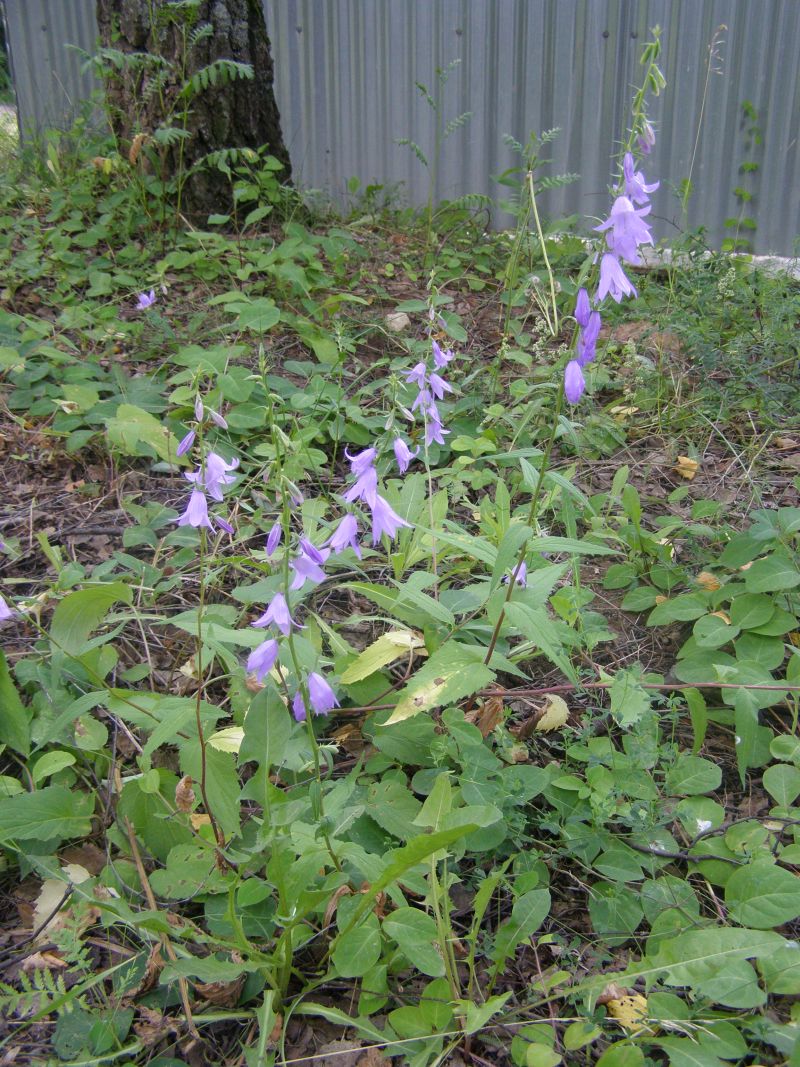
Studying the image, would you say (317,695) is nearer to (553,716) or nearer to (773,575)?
(553,716)

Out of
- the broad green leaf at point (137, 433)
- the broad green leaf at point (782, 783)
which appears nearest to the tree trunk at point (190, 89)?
the broad green leaf at point (137, 433)

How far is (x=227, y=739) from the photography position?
6.22 ft

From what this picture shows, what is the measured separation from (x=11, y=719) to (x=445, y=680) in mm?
1011

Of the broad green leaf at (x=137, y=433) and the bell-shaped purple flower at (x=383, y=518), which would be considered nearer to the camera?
the bell-shaped purple flower at (x=383, y=518)

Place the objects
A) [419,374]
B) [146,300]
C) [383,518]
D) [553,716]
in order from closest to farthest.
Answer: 1. [383,518]
2. [553,716]
3. [419,374]
4. [146,300]

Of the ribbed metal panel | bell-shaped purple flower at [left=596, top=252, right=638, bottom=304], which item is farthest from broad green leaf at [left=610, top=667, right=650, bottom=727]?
the ribbed metal panel

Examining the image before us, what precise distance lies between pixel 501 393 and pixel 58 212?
2848mm

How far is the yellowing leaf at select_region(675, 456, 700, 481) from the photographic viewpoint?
124 inches

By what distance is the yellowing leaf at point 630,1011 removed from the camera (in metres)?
1.45

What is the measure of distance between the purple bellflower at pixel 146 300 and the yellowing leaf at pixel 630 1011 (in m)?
3.35

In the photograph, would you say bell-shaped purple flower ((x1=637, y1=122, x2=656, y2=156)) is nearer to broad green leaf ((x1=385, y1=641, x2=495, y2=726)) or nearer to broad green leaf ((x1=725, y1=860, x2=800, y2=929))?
broad green leaf ((x1=385, y1=641, x2=495, y2=726))

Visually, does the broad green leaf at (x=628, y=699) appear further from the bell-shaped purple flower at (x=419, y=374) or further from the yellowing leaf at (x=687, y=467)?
the yellowing leaf at (x=687, y=467)

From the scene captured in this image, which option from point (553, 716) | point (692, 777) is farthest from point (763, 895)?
point (553, 716)

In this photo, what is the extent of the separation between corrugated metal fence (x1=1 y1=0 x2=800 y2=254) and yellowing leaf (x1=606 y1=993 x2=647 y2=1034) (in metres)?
4.82
